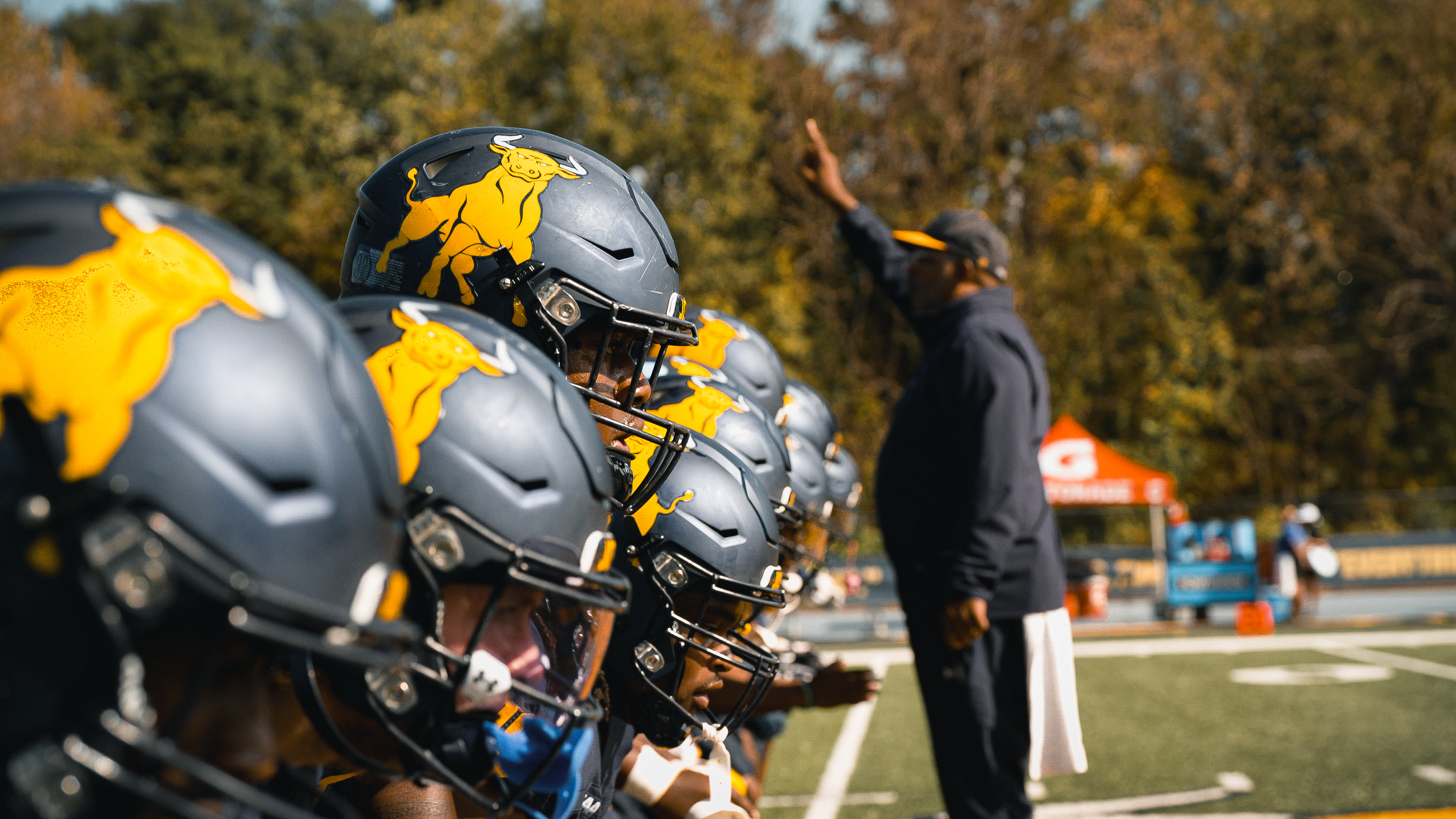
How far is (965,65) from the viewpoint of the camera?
84.9ft

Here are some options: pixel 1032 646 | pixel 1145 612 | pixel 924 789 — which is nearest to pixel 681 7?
pixel 1145 612

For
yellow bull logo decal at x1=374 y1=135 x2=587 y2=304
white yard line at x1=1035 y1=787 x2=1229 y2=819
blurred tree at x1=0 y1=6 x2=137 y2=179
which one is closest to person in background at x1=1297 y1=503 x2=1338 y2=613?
white yard line at x1=1035 y1=787 x2=1229 y2=819

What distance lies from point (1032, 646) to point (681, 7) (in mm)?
23224

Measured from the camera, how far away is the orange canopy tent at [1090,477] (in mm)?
17344

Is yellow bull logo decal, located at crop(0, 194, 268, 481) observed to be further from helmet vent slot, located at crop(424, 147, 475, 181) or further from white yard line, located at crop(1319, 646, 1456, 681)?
white yard line, located at crop(1319, 646, 1456, 681)

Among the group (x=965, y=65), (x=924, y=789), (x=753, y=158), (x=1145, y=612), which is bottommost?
(x=1145, y=612)

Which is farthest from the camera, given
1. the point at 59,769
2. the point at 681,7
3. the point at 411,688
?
the point at 681,7

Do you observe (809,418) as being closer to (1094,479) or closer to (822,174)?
(822,174)

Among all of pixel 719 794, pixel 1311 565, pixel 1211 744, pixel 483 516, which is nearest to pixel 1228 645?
pixel 1311 565

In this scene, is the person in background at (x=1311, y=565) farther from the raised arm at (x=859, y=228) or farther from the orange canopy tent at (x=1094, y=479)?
the raised arm at (x=859, y=228)

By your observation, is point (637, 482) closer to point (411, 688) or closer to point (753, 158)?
point (411, 688)

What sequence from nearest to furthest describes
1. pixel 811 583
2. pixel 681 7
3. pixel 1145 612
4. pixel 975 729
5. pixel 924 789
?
pixel 975 729, pixel 811 583, pixel 924 789, pixel 1145 612, pixel 681 7

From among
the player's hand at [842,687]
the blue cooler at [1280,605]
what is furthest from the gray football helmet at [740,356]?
the blue cooler at [1280,605]

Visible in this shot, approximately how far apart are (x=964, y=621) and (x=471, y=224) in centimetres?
201
